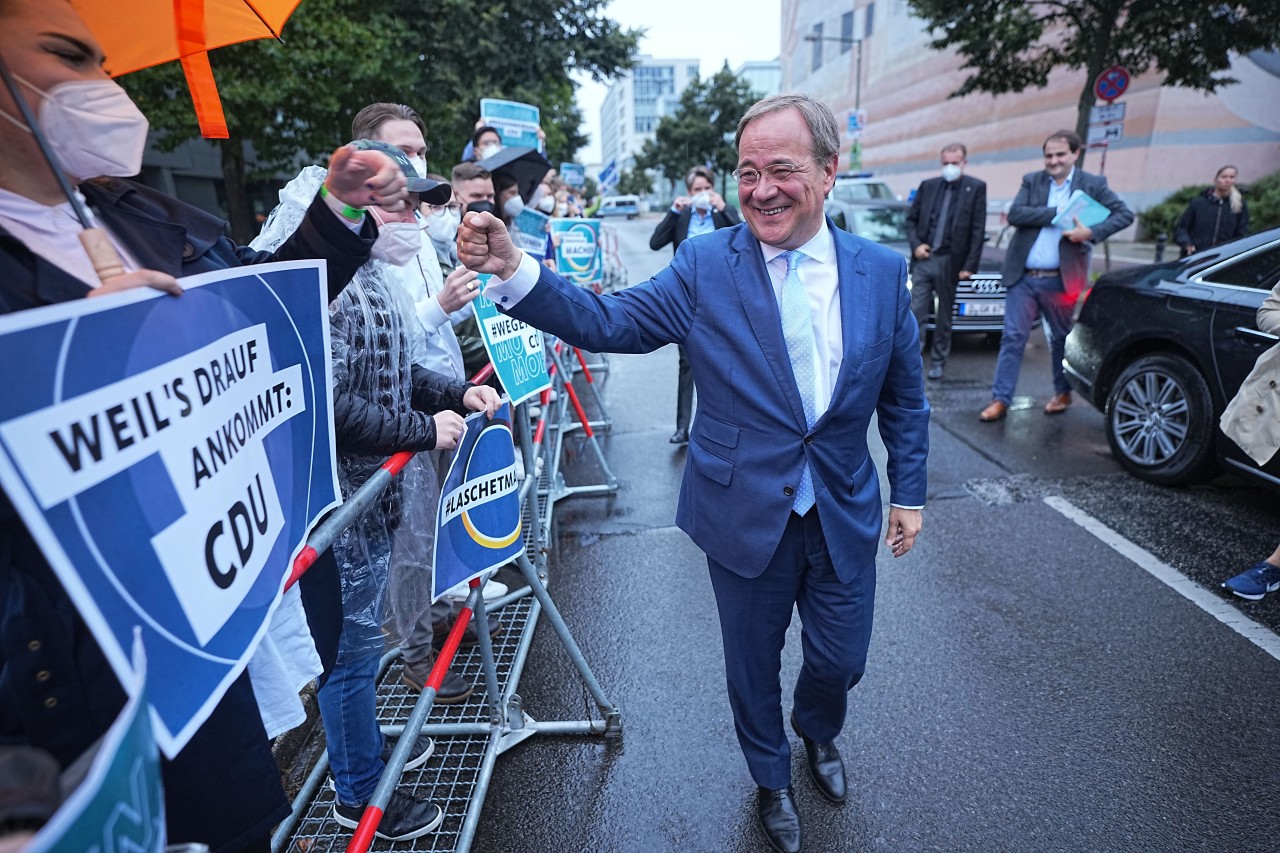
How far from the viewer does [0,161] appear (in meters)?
1.18

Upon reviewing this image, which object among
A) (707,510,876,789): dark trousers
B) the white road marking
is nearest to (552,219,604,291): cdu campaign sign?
the white road marking

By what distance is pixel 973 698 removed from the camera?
110 inches

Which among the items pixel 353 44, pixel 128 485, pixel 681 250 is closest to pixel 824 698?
pixel 681 250

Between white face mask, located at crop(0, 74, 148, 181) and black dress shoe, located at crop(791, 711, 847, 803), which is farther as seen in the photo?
black dress shoe, located at crop(791, 711, 847, 803)

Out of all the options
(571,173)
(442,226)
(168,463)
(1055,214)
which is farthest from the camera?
(571,173)

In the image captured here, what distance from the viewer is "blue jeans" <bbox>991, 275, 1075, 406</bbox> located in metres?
5.82

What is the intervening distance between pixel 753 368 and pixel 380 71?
12.5 meters

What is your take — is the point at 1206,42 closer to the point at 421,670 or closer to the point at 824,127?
the point at 824,127

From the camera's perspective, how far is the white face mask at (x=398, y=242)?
2065mm

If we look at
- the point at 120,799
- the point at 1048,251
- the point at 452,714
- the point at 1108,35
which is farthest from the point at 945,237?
the point at 1108,35

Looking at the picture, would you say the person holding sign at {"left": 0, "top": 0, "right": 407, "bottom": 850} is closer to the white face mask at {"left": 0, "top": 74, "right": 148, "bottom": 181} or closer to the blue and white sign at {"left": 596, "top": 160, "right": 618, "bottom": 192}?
the white face mask at {"left": 0, "top": 74, "right": 148, "bottom": 181}

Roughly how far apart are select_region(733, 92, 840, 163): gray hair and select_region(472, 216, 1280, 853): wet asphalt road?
2.00 m

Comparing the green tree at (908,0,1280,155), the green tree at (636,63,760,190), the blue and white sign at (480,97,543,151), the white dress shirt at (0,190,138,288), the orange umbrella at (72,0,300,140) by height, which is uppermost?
the green tree at (636,63,760,190)

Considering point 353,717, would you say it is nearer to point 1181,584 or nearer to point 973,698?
point 973,698
